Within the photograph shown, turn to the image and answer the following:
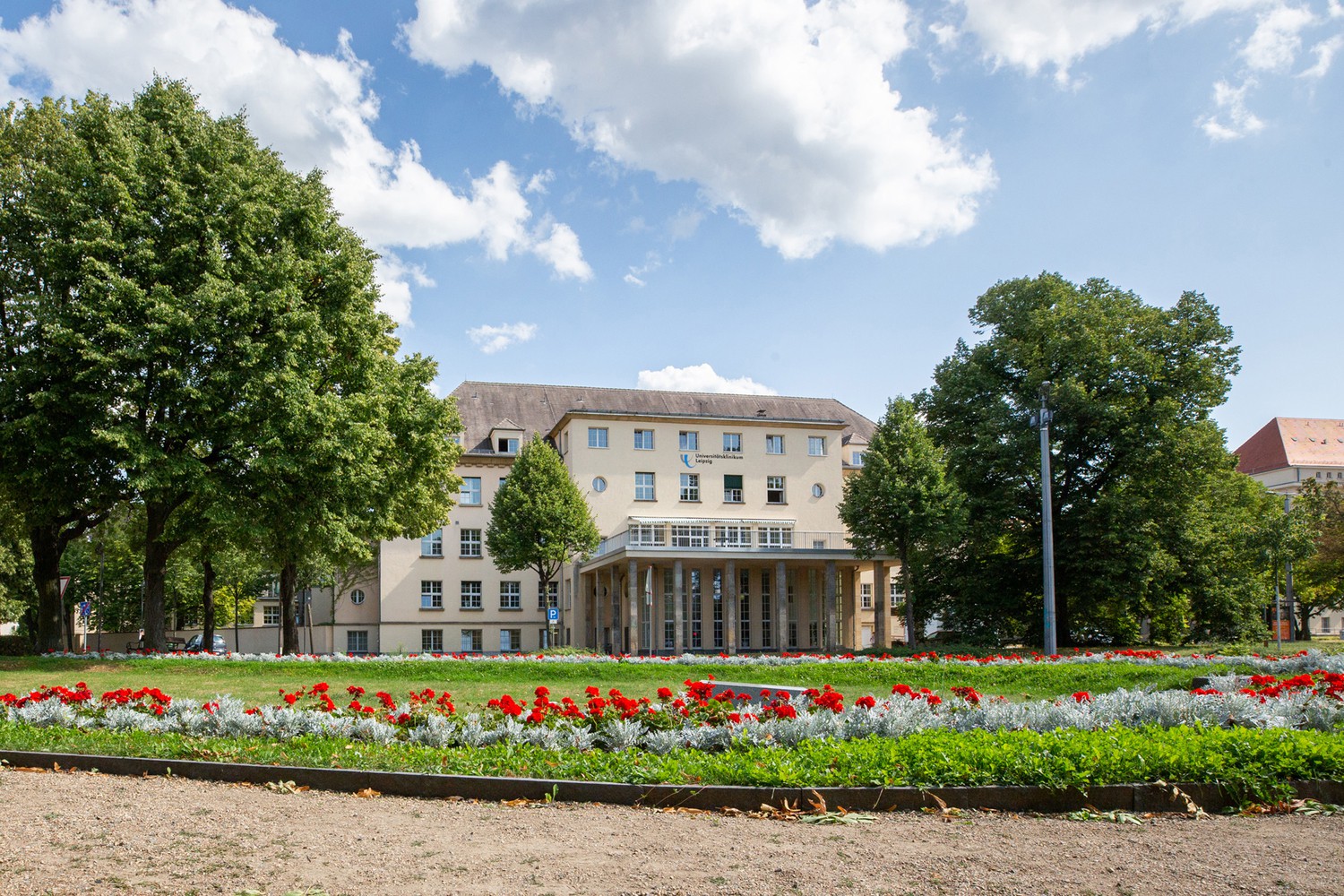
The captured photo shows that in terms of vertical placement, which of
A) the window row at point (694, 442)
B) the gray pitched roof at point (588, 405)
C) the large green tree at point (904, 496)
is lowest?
the large green tree at point (904, 496)

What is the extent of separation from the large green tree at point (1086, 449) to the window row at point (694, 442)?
13.0m

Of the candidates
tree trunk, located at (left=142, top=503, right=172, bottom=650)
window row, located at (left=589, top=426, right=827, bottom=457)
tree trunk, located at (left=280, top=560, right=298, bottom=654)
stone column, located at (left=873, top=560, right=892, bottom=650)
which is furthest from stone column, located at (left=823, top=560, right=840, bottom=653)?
tree trunk, located at (left=142, top=503, right=172, bottom=650)

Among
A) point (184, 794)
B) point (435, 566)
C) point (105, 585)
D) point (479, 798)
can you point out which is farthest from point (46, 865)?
point (105, 585)

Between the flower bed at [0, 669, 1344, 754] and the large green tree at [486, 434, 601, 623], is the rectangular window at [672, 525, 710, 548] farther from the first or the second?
the flower bed at [0, 669, 1344, 754]

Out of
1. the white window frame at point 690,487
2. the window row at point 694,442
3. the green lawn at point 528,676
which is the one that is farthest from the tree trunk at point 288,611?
the white window frame at point 690,487

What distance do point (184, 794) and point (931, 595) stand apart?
36678 millimetres

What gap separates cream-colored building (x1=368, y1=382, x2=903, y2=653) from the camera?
47875 millimetres

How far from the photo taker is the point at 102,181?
23281 mm

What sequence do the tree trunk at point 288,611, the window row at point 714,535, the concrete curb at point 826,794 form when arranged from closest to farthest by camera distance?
the concrete curb at point 826,794 < the tree trunk at point 288,611 < the window row at point 714,535

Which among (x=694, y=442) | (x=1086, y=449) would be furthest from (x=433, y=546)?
(x=1086, y=449)

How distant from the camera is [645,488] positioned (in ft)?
169

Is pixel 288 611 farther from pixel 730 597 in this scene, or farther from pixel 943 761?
pixel 943 761

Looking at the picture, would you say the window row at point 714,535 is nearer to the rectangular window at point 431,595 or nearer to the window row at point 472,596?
the window row at point 472,596

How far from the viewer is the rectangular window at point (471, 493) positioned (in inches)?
2085
